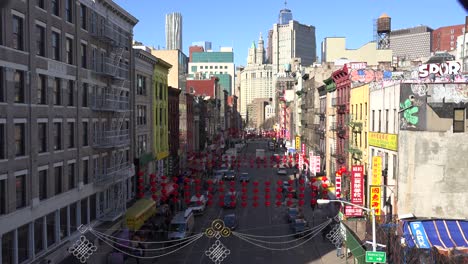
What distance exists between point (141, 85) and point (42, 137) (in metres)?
23.7

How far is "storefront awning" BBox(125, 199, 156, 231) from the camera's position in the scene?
3616 centimetres

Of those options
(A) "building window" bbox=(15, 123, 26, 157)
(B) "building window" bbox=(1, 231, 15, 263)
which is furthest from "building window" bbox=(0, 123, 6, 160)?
(B) "building window" bbox=(1, 231, 15, 263)

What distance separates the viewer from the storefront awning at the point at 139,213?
36.2 m

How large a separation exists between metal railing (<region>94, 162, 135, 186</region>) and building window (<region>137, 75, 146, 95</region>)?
8.33 metres

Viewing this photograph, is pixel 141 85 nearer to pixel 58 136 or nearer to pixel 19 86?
pixel 58 136

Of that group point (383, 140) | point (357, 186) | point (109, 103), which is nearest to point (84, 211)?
point (109, 103)

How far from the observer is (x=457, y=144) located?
1161 inches

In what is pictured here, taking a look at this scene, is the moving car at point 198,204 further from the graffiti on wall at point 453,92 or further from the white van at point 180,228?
the graffiti on wall at point 453,92

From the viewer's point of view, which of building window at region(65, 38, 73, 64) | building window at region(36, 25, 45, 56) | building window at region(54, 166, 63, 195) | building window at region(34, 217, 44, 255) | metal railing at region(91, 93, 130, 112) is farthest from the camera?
metal railing at region(91, 93, 130, 112)

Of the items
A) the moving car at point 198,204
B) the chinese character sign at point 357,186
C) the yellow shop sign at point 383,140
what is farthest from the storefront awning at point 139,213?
the yellow shop sign at point 383,140

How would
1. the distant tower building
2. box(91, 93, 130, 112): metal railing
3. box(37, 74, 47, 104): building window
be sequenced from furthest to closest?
the distant tower building, box(91, 93, 130, 112): metal railing, box(37, 74, 47, 104): building window

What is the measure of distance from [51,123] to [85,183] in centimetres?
703

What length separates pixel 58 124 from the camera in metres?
29.7

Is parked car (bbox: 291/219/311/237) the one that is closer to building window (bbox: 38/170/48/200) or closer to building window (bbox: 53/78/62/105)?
building window (bbox: 38/170/48/200)
